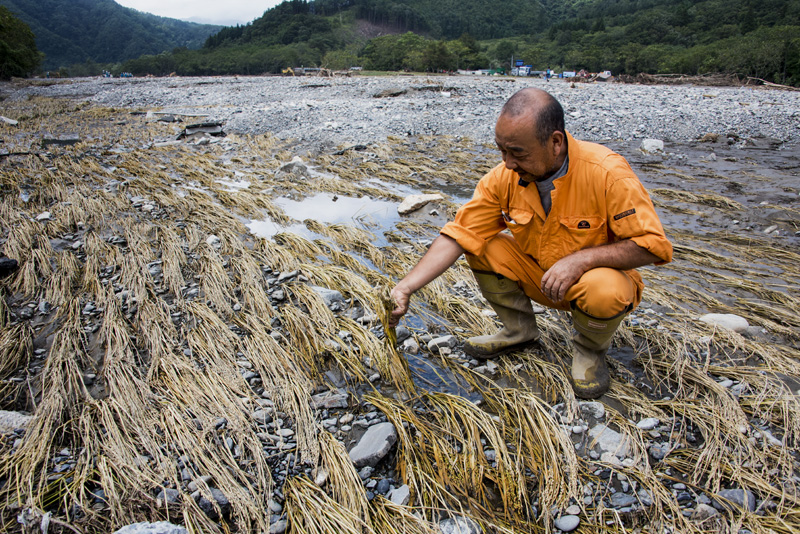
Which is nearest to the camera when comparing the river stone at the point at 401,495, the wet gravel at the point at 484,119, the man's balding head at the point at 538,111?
the river stone at the point at 401,495

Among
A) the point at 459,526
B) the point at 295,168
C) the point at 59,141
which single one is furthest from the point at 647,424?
the point at 59,141

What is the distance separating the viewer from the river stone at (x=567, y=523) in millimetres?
1448

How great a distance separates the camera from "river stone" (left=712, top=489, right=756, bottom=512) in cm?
146

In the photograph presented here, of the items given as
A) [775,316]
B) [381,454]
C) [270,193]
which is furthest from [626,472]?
[270,193]

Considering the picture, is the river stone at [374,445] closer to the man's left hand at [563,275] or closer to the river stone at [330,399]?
the river stone at [330,399]

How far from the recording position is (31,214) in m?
4.68

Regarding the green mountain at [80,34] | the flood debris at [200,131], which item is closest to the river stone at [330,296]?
the flood debris at [200,131]

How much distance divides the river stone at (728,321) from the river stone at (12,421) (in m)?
3.67

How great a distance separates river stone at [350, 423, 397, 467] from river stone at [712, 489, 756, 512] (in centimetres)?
121

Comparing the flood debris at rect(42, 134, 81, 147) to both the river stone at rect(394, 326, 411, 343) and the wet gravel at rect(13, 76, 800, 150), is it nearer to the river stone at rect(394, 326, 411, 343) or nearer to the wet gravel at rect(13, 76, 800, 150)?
the wet gravel at rect(13, 76, 800, 150)

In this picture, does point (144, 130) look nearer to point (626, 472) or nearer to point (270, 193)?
point (270, 193)

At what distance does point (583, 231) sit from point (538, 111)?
0.59 meters

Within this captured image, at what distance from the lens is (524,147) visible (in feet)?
5.71

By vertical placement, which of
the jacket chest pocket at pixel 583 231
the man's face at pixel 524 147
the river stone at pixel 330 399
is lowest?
the river stone at pixel 330 399
